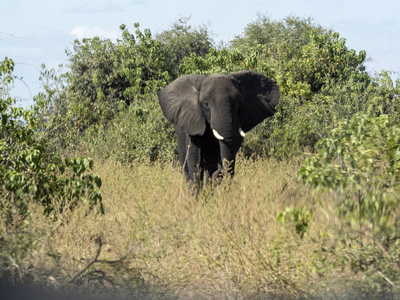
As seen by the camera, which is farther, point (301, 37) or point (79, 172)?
point (301, 37)

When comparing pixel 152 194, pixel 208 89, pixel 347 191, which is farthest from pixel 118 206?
pixel 347 191

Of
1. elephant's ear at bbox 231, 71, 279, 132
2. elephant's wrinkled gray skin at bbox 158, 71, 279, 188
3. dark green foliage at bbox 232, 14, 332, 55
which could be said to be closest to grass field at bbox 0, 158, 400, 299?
elephant's wrinkled gray skin at bbox 158, 71, 279, 188

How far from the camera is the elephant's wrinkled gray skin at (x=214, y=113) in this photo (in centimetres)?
1034

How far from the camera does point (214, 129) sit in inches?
407

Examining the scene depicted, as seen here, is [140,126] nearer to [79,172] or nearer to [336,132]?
[79,172]

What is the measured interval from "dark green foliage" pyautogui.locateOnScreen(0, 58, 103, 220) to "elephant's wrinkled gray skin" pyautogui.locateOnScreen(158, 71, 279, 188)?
2.10m

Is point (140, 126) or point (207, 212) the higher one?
point (140, 126)

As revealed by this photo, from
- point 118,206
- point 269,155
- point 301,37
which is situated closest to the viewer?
point 118,206

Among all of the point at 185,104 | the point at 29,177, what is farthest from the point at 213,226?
the point at 185,104

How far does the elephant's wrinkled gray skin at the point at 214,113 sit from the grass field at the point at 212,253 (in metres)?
2.14

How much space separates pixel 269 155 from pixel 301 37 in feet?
52.0

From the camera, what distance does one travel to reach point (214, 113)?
409 inches

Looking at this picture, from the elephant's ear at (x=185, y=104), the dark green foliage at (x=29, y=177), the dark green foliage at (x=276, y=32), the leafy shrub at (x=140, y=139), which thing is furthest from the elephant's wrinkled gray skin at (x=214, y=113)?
the dark green foliage at (x=276, y=32)

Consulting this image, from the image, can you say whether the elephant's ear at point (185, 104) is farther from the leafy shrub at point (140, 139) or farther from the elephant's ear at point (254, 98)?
the leafy shrub at point (140, 139)
